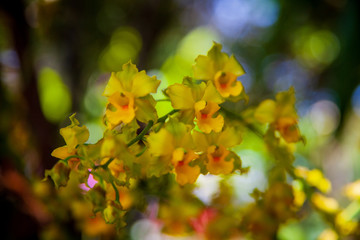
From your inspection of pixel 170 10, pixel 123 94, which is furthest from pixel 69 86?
pixel 123 94

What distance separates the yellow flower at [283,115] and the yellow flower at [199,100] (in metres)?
0.09

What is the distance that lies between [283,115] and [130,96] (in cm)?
18

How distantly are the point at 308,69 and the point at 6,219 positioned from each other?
1901 mm

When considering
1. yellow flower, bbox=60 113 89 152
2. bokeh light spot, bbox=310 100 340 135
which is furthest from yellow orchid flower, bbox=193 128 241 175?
bokeh light spot, bbox=310 100 340 135

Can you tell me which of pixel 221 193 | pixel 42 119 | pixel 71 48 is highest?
pixel 71 48

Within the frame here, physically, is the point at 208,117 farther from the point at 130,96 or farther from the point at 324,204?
the point at 324,204

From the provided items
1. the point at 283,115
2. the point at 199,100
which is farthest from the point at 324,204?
the point at 199,100

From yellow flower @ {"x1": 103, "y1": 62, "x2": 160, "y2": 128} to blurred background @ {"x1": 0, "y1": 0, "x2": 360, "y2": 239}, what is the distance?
0.21m

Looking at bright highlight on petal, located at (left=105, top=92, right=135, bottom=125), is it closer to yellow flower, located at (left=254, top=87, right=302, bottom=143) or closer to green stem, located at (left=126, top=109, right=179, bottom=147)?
green stem, located at (left=126, top=109, right=179, bottom=147)

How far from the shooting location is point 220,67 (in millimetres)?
388

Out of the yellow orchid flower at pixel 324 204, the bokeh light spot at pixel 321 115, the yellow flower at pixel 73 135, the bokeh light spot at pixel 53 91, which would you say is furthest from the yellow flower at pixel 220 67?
the bokeh light spot at pixel 321 115

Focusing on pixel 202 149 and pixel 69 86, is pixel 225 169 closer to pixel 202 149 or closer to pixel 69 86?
pixel 202 149

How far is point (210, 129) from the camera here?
343 millimetres

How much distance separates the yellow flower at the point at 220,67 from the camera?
1.25ft
